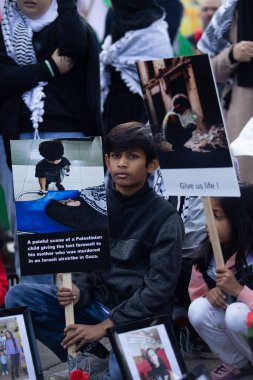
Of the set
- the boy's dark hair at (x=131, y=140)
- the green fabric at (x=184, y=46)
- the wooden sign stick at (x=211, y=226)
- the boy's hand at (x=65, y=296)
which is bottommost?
the boy's hand at (x=65, y=296)

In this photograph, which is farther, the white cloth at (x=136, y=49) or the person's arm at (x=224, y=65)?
the white cloth at (x=136, y=49)

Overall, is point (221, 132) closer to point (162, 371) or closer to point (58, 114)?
point (162, 371)

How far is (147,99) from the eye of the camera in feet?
10.8

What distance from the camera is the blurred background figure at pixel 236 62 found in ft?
15.4

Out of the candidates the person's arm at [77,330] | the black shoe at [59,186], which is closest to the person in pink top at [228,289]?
the person's arm at [77,330]

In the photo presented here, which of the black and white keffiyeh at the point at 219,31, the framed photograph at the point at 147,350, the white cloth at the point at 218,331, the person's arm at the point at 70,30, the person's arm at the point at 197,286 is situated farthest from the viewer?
the black and white keffiyeh at the point at 219,31

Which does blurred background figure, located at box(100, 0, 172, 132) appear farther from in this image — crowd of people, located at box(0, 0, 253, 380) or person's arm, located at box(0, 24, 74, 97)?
person's arm, located at box(0, 24, 74, 97)

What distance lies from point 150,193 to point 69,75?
0.97m

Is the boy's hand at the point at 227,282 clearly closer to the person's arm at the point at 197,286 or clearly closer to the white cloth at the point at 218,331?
the white cloth at the point at 218,331

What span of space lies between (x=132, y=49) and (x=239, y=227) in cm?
182

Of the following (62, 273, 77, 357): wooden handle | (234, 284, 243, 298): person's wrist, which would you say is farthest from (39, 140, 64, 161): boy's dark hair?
(234, 284, 243, 298): person's wrist

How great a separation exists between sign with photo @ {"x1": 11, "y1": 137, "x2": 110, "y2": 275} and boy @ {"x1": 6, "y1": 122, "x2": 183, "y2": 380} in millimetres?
171

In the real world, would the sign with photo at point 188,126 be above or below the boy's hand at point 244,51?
below

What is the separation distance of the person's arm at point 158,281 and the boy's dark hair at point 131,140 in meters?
0.40
